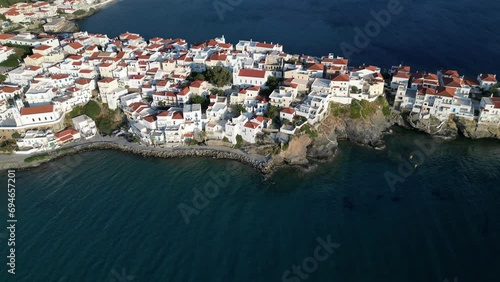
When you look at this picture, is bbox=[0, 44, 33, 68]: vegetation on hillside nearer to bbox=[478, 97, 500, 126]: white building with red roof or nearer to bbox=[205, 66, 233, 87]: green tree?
bbox=[205, 66, 233, 87]: green tree

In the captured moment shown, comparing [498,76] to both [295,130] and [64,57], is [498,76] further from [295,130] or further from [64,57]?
[64,57]

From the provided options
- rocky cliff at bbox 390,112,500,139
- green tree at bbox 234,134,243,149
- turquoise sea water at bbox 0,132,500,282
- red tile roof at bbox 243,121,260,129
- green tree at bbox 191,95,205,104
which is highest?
green tree at bbox 191,95,205,104

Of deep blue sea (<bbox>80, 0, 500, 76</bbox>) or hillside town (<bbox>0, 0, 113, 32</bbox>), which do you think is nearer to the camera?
deep blue sea (<bbox>80, 0, 500, 76</bbox>)

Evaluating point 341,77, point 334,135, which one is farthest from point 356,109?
point 334,135

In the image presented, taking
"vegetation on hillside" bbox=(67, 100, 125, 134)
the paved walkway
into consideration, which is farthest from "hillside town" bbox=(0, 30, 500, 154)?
the paved walkway

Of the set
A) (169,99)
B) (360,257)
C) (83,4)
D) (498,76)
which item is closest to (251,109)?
(169,99)

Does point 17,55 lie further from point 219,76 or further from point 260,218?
point 260,218
